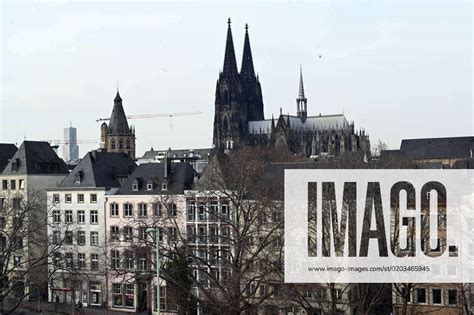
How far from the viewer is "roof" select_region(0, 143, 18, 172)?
275ft

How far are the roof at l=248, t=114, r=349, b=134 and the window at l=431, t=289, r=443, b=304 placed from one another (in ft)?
419

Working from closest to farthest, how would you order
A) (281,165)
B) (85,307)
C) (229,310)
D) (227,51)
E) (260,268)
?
(229,310), (260,268), (281,165), (85,307), (227,51)

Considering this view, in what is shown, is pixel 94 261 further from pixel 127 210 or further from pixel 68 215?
pixel 127 210

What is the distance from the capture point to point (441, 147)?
125 m

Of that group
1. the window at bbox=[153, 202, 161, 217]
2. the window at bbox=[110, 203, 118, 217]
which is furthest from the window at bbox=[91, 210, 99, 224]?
the window at bbox=[153, 202, 161, 217]

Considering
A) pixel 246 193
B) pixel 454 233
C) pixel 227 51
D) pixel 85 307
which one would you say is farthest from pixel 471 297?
pixel 227 51

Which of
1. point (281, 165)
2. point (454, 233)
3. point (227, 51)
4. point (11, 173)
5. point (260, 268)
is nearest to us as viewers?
point (260, 268)

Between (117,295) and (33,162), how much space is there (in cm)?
1749

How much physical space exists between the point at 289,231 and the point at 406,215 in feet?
23.9

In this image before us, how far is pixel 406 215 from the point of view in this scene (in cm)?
4538

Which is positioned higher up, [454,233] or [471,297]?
[454,233]

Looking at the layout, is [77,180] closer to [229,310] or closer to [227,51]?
[229,310]

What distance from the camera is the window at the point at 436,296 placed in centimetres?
5306

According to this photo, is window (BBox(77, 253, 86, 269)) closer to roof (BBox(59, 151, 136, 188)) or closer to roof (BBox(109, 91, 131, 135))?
roof (BBox(59, 151, 136, 188))
